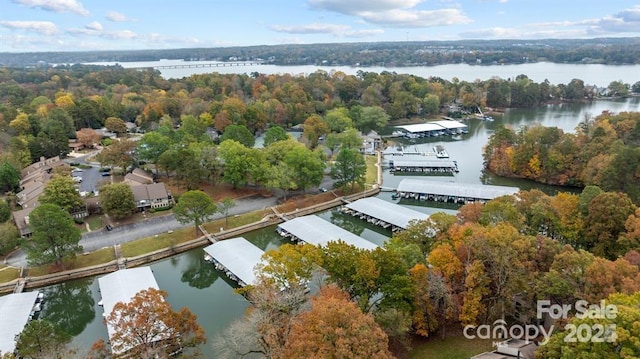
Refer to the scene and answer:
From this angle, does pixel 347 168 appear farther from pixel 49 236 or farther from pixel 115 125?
pixel 115 125

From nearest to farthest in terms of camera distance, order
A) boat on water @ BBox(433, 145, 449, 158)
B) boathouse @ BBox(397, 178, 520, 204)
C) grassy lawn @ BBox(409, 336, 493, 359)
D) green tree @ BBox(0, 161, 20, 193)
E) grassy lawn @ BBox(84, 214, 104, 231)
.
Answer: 1. grassy lawn @ BBox(409, 336, 493, 359)
2. grassy lawn @ BBox(84, 214, 104, 231)
3. green tree @ BBox(0, 161, 20, 193)
4. boathouse @ BBox(397, 178, 520, 204)
5. boat on water @ BBox(433, 145, 449, 158)

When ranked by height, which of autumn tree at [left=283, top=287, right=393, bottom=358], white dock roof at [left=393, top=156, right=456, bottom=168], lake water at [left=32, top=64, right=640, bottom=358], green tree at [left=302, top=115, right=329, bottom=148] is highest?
autumn tree at [left=283, top=287, right=393, bottom=358]

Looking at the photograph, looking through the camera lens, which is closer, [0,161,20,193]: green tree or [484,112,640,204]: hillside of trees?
[484,112,640,204]: hillside of trees

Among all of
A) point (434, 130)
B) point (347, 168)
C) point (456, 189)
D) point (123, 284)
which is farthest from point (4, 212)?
point (434, 130)

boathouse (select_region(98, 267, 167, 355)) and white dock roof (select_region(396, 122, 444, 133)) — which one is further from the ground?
white dock roof (select_region(396, 122, 444, 133))

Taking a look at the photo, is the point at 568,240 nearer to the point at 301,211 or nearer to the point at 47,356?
the point at 301,211

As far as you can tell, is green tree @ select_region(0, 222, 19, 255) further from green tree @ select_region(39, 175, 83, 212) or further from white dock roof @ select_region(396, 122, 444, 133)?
white dock roof @ select_region(396, 122, 444, 133)

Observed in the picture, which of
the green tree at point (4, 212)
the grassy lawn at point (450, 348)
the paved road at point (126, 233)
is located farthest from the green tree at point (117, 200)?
the grassy lawn at point (450, 348)

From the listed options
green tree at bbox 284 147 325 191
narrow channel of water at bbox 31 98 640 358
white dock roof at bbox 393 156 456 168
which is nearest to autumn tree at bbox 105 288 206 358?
narrow channel of water at bbox 31 98 640 358
